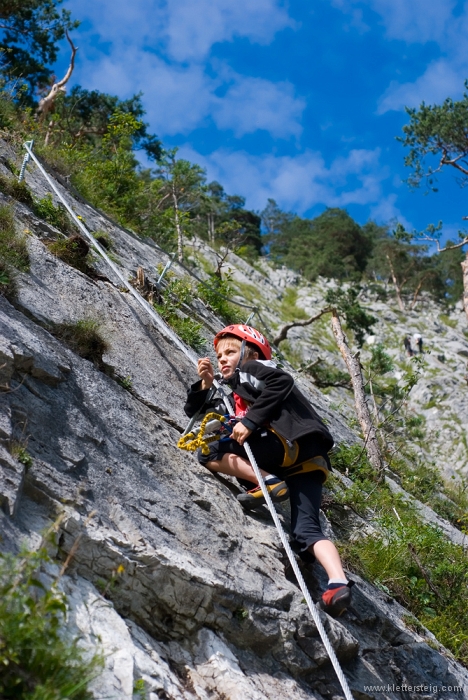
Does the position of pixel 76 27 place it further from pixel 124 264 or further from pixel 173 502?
pixel 173 502

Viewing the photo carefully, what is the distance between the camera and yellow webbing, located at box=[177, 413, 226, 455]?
16.4ft

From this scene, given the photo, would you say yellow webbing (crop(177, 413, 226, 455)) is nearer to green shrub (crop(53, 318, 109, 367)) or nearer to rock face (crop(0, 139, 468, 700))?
rock face (crop(0, 139, 468, 700))

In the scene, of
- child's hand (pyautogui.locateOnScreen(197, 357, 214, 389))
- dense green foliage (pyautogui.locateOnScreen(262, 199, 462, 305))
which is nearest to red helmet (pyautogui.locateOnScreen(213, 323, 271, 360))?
child's hand (pyautogui.locateOnScreen(197, 357, 214, 389))

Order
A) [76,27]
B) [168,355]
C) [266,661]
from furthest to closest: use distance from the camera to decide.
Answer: [76,27], [168,355], [266,661]

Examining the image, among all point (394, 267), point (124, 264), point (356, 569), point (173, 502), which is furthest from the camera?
point (394, 267)

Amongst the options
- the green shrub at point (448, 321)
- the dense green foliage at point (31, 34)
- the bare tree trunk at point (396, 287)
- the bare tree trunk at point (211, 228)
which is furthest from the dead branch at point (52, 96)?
the green shrub at point (448, 321)

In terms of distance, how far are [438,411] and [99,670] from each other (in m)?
28.4

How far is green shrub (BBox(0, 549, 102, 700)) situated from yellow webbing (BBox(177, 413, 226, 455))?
2446 mm

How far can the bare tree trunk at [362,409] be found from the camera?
9.65 meters

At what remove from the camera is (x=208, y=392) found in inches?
206

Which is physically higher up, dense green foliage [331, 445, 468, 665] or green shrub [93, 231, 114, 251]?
green shrub [93, 231, 114, 251]

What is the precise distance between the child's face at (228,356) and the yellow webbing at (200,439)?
36 cm

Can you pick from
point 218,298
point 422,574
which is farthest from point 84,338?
point 218,298

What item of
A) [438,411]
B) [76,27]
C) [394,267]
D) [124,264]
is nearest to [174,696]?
[124,264]
